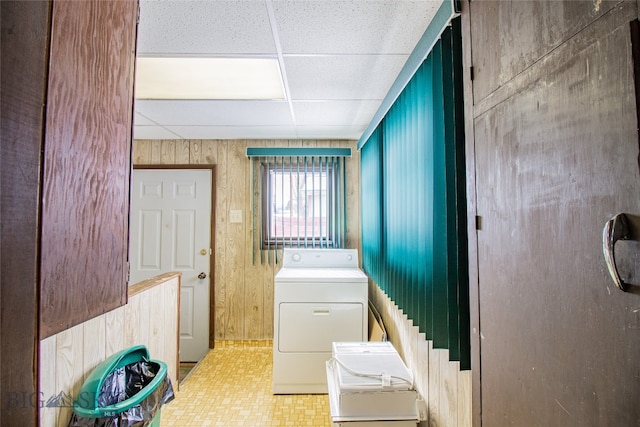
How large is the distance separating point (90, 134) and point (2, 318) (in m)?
0.46

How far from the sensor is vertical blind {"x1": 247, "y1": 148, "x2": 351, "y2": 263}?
3025mm

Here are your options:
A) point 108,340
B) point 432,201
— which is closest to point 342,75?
point 432,201

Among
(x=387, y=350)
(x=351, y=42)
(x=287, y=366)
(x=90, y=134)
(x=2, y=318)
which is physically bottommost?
(x=287, y=366)

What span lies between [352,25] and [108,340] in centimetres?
174

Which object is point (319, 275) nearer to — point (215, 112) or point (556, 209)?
point (215, 112)

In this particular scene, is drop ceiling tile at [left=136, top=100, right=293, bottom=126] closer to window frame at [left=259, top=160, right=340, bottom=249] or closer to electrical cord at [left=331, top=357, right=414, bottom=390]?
window frame at [left=259, top=160, right=340, bottom=249]

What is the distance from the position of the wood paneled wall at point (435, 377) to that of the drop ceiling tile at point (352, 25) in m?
1.34

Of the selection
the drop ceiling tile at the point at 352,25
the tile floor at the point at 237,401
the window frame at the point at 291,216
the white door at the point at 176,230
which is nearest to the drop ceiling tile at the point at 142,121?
the white door at the point at 176,230

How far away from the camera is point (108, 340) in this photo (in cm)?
140

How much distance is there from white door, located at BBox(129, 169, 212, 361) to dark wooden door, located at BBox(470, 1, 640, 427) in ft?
9.12

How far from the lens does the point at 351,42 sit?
1.43 m

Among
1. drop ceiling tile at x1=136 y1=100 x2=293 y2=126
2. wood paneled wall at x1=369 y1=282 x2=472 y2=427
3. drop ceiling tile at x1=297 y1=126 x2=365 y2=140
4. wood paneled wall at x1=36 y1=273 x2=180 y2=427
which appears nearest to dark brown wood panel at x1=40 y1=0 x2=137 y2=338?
wood paneled wall at x1=36 y1=273 x2=180 y2=427

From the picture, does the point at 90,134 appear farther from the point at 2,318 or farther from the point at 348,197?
the point at 348,197

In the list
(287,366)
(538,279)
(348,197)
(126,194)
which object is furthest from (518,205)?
(348,197)
